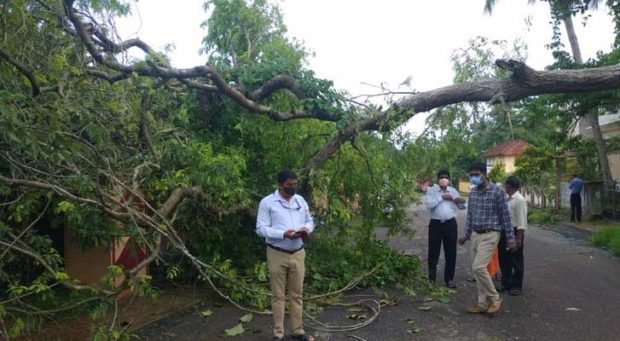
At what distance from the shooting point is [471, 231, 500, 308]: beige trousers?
6145mm

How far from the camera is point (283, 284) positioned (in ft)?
17.1

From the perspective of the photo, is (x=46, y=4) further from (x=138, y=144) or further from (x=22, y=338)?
(x=22, y=338)

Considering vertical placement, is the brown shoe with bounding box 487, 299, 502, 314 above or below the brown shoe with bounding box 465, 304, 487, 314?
above

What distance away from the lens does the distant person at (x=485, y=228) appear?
617 cm

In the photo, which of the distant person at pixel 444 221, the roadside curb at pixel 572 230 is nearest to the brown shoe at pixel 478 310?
the distant person at pixel 444 221

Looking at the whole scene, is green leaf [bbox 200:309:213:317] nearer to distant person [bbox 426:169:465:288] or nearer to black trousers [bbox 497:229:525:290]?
distant person [bbox 426:169:465:288]

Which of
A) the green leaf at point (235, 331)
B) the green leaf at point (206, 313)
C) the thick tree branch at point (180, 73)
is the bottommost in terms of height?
the green leaf at point (235, 331)

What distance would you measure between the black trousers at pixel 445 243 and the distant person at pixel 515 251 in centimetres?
67

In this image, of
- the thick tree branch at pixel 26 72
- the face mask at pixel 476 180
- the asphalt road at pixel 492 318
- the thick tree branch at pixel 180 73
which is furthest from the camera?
the face mask at pixel 476 180

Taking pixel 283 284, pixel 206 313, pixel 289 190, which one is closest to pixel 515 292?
pixel 283 284

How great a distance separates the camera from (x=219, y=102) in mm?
7938

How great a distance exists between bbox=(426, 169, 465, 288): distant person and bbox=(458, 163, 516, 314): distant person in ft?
2.55

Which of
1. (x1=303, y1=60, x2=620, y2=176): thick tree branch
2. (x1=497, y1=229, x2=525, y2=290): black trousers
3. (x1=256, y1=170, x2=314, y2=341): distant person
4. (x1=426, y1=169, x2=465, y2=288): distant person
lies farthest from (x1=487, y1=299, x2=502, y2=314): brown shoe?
(x1=303, y1=60, x2=620, y2=176): thick tree branch

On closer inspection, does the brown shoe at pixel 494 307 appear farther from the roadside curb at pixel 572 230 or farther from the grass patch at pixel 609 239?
the roadside curb at pixel 572 230
